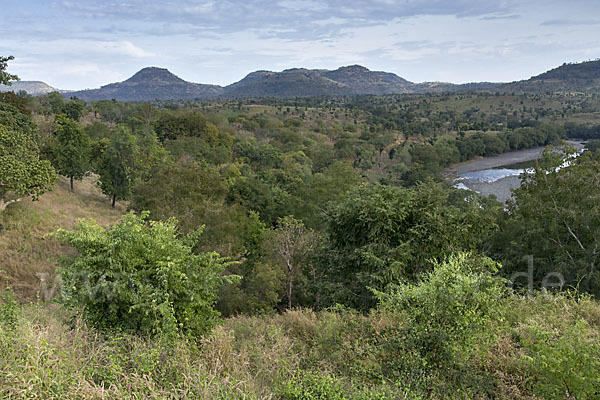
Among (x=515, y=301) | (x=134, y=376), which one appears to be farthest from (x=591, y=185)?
(x=134, y=376)

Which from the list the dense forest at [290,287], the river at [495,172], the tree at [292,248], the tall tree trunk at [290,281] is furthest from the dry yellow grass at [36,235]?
the river at [495,172]

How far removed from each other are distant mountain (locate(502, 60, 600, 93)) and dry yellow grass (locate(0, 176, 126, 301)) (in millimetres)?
183262

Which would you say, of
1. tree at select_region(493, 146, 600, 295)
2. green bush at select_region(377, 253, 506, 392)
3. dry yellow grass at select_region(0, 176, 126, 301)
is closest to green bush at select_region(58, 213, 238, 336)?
green bush at select_region(377, 253, 506, 392)

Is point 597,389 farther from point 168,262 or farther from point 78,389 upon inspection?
point 168,262

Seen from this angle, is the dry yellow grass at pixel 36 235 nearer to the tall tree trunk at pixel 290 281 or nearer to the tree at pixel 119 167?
the tree at pixel 119 167

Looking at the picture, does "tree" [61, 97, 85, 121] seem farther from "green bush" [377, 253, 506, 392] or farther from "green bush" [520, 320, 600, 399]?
"green bush" [520, 320, 600, 399]

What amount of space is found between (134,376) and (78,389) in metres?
0.76

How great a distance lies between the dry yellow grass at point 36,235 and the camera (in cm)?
1395

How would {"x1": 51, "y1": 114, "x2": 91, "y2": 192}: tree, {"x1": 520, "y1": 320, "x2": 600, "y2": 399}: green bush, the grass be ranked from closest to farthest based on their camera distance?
{"x1": 520, "y1": 320, "x2": 600, "y2": 399}: green bush < the grass < {"x1": 51, "y1": 114, "x2": 91, "y2": 192}: tree

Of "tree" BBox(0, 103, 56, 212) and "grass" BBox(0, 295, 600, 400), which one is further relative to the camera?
"tree" BBox(0, 103, 56, 212)

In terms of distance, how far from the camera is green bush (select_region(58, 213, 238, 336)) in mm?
6398

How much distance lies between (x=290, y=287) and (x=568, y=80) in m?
210

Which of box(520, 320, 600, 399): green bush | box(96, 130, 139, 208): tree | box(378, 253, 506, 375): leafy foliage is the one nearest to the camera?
box(520, 320, 600, 399): green bush

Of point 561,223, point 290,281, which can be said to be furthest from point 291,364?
point 561,223
